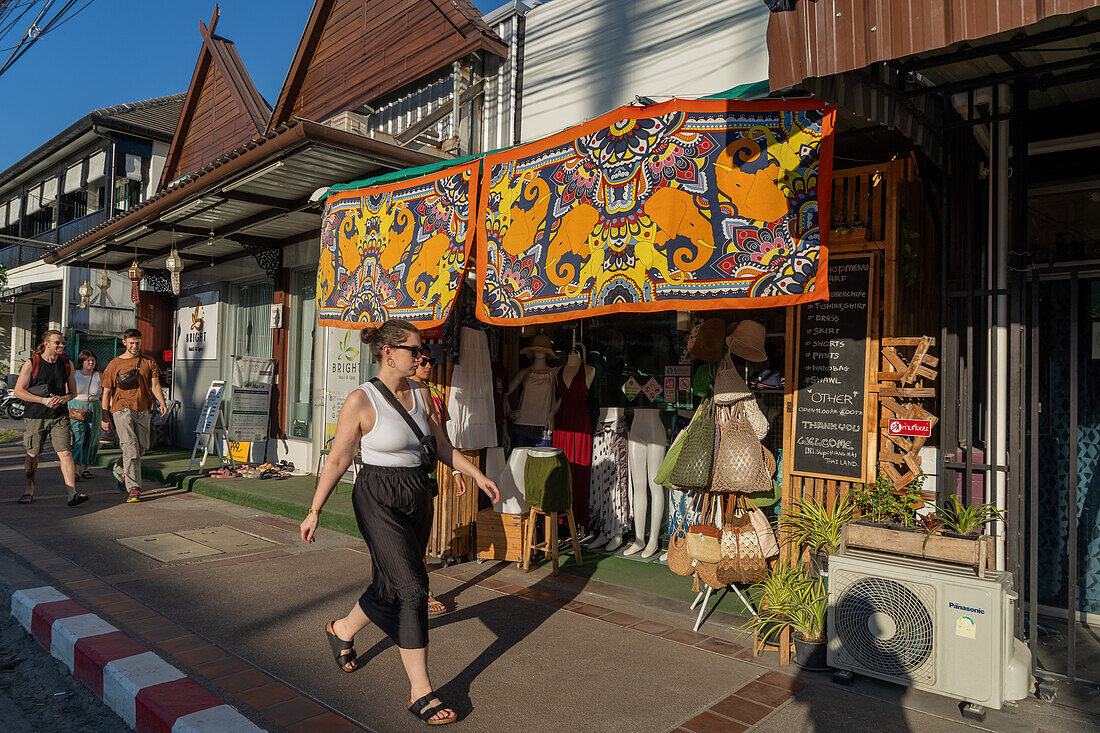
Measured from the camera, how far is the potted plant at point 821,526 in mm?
4168

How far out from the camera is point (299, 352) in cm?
1111

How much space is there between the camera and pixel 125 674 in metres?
3.65

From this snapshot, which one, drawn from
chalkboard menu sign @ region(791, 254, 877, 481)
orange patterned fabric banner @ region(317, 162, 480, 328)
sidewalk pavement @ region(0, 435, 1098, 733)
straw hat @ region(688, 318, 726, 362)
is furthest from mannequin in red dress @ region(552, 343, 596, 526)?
chalkboard menu sign @ region(791, 254, 877, 481)

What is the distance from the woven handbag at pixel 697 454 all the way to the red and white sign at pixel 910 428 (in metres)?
1.12

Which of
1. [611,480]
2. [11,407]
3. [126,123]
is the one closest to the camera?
[611,480]

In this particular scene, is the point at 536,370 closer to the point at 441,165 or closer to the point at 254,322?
the point at 441,165

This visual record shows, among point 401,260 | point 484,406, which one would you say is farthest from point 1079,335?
point 401,260

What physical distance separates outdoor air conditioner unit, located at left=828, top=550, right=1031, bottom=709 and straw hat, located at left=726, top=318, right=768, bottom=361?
1.48 meters

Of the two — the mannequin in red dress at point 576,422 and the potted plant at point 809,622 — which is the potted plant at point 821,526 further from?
the mannequin in red dress at point 576,422

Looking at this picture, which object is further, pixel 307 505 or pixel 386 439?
pixel 307 505

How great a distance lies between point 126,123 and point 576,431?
16.4m

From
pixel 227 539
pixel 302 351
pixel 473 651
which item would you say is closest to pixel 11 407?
pixel 302 351

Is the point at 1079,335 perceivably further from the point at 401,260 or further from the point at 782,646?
the point at 401,260

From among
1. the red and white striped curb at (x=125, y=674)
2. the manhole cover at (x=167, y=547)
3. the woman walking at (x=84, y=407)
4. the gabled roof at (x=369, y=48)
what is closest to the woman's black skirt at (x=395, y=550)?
the red and white striped curb at (x=125, y=674)
